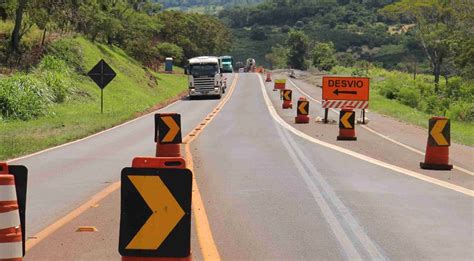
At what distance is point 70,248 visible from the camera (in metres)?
7.12

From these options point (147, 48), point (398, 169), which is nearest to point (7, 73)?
point (398, 169)

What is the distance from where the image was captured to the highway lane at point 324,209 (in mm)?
7238

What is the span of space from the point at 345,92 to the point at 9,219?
20219 millimetres

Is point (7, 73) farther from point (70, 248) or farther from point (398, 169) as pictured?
point (70, 248)

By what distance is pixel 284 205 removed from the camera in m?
9.61

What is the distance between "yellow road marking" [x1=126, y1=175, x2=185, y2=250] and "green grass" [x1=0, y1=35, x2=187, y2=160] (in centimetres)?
1095

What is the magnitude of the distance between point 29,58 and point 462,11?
31437 mm

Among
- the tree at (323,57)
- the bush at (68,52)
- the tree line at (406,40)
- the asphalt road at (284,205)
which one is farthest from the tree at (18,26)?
the tree at (323,57)

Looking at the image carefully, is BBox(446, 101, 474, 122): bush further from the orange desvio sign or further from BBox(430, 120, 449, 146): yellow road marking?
BBox(430, 120, 449, 146): yellow road marking

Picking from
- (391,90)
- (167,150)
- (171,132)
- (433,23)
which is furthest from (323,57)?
(167,150)

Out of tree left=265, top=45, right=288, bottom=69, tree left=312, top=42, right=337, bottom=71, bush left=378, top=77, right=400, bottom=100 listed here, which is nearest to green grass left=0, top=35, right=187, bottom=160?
bush left=378, top=77, right=400, bottom=100

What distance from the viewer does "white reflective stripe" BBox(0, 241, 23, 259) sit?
16.3ft

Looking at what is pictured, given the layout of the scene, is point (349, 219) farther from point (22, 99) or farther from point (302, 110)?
point (22, 99)

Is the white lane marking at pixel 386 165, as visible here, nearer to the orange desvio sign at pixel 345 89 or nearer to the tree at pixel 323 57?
the orange desvio sign at pixel 345 89
